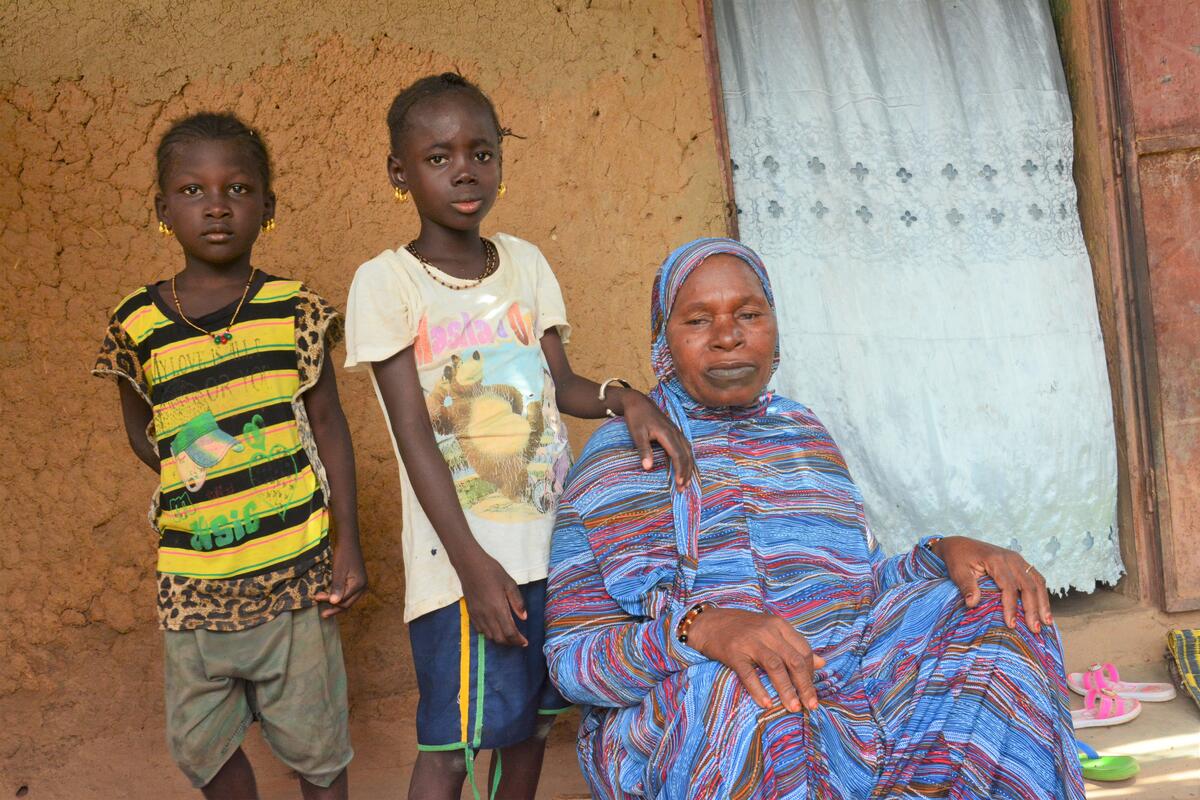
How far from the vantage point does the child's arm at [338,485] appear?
2582 millimetres

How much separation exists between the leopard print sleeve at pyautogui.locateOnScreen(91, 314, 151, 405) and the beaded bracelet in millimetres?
1338

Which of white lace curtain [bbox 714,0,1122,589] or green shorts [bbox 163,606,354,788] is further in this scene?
white lace curtain [bbox 714,0,1122,589]

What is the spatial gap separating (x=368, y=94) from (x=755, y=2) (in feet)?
4.60

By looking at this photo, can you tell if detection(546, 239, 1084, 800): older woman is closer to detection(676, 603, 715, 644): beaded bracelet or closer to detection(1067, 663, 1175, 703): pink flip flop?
detection(676, 603, 715, 644): beaded bracelet

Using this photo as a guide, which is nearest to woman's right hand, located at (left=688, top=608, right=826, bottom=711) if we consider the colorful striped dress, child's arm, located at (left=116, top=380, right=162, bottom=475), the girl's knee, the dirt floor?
the girl's knee

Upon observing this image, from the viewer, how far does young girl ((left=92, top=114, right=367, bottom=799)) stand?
8.17ft

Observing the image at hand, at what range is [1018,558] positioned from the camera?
230cm

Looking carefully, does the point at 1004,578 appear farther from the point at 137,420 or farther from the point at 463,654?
the point at 137,420

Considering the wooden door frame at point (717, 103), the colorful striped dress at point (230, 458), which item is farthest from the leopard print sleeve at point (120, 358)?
the wooden door frame at point (717, 103)

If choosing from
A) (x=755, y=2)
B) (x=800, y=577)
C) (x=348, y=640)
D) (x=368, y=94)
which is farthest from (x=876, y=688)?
(x=755, y=2)

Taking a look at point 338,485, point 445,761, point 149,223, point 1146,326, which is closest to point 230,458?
point 338,485

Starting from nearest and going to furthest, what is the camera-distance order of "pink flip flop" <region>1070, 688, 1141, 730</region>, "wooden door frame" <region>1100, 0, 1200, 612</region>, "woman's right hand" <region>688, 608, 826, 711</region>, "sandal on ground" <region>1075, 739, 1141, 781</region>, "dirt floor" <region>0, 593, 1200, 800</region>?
1. "woman's right hand" <region>688, 608, 826, 711</region>
2. "sandal on ground" <region>1075, 739, 1141, 781</region>
3. "dirt floor" <region>0, 593, 1200, 800</region>
4. "pink flip flop" <region>1070, 688, 1141, 730</region>
5. "wooden door frame" <region>1100, 0, 1200, 612</region>

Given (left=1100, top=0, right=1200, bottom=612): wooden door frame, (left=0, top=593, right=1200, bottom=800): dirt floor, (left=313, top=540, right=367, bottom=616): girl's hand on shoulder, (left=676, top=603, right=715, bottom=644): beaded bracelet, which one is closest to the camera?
(left=676, top=603, right=715, bottom=644): beaded bracelet

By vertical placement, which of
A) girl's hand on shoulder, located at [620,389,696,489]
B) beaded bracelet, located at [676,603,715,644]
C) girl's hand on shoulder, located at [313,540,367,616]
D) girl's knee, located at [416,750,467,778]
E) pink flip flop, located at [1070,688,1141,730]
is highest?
girl's hand on shoulder, located at [620,389,696,489]
